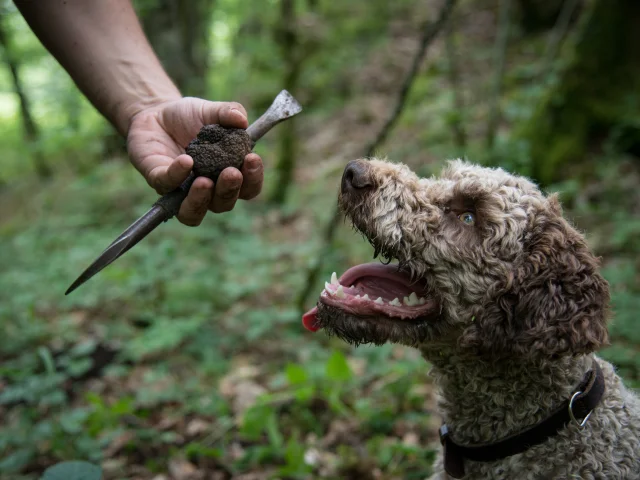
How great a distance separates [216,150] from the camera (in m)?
2.23

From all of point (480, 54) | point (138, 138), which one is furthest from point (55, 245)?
point (480, 54)

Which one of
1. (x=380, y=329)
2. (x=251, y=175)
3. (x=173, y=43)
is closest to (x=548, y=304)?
(x=380, y=329)

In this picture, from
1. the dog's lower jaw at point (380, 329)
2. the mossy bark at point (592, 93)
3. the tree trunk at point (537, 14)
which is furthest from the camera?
the tree trunk at point (537, 14)

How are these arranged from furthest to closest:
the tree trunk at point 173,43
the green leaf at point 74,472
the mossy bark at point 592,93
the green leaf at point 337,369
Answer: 1. the tree trunk at point 173,43
2. the mossy bark at point 592,93
3. the green leaf at point 337,369
4. the green leaf at point 74,472

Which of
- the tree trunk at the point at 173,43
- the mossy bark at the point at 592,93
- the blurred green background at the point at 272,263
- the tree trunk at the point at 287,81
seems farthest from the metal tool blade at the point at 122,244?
the tree trunk at the point at 173,43

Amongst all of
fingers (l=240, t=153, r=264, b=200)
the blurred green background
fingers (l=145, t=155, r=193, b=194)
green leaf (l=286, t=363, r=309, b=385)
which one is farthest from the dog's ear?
green leaf (l=286, t=363, r=309, b=385)

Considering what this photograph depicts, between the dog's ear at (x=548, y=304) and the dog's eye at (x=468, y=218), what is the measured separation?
29 cm

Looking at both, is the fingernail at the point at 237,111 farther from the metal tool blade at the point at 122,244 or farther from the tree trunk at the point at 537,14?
the tree trunk at the point at 537,14

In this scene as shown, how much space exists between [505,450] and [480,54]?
1119 centimetres

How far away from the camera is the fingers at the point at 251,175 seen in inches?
90.9

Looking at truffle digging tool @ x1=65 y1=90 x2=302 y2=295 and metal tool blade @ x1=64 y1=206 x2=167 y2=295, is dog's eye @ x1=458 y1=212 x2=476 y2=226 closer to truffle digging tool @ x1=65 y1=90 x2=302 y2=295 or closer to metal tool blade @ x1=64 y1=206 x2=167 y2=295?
truffle digging tool @ x1=65 y1=90 x2=302 y2=295

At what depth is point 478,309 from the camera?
2.43 metres

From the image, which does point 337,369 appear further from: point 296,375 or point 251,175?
point 251,175

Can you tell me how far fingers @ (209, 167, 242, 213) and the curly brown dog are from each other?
635 millimetres
